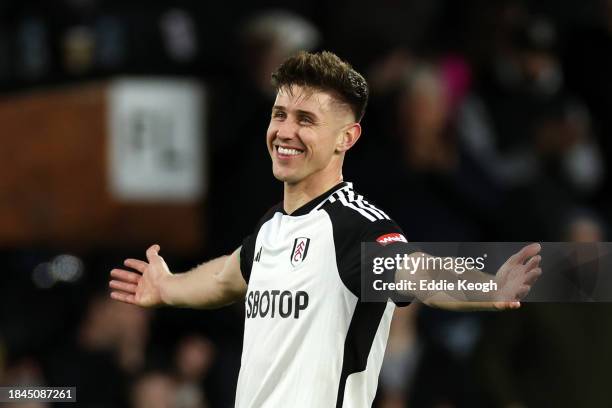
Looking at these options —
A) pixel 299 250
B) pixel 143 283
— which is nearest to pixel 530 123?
pixel 143 283

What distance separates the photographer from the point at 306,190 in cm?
511

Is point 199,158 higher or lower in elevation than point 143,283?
higher

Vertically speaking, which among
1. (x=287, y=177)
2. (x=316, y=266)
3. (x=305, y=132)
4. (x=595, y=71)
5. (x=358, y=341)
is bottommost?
(x=358, y=341)

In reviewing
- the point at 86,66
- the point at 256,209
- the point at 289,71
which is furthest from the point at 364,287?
the point at 86,66

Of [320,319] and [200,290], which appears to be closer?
[320,319]

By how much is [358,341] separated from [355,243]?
0.32 metres

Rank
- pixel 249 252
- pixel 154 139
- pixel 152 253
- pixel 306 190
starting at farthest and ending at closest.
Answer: pixel 154 139 → pixel 152 253 → pixel 249 252 → pixel 306 190

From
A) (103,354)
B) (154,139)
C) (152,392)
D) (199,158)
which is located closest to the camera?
(152,392)

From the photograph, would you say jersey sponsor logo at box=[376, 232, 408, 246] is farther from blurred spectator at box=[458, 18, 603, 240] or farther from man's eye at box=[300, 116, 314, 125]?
blurred spectator at box=[458, 18, 603, 240]

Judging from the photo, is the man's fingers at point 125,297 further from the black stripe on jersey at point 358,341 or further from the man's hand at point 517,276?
the man's hand at point 517,276

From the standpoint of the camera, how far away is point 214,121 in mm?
9609

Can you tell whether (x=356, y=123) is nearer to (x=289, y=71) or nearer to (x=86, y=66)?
(x=289, y=71)

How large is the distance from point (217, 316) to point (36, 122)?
1.68 m

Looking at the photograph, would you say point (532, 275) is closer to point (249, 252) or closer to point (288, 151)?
point (288, 151)
